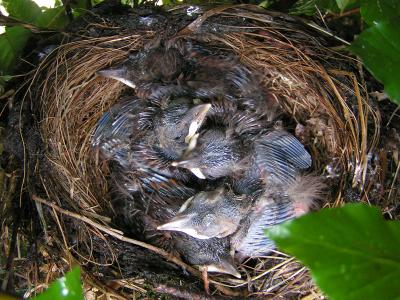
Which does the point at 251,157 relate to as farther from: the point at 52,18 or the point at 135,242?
the point at 52,18

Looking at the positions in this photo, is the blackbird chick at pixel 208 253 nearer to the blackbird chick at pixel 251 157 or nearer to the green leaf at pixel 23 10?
the blackbird chick at pixel 251 157

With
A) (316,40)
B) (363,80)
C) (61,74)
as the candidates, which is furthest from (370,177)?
(61,74)

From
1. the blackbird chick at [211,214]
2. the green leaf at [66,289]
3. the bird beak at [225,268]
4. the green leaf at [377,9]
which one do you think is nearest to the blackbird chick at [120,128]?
the blackbird chick at [211,214]

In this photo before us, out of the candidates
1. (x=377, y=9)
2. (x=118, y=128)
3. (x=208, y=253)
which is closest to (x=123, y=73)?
(x=118, y=128)

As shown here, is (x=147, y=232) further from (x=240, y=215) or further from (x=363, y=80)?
(x=363, y=80)

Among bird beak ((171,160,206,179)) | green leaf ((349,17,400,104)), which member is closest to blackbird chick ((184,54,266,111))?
bird beak ((171,160,206,179))

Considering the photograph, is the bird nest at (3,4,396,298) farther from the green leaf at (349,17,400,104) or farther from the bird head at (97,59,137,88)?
the green leaf at (349,17,400,104)
